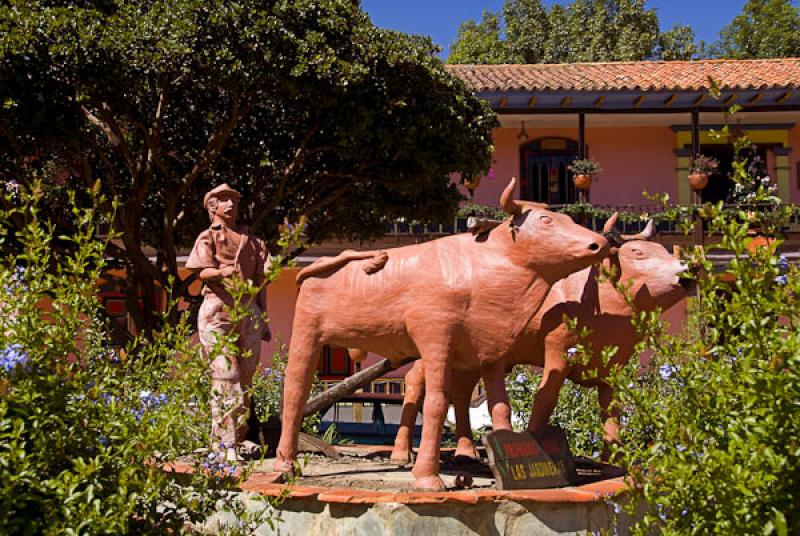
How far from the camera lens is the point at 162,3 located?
857 centimetres

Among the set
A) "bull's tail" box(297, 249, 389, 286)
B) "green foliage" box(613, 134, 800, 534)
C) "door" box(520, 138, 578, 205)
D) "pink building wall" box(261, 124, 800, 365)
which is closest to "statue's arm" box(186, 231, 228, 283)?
"bull's tail" box(297, 249, 389, 286)

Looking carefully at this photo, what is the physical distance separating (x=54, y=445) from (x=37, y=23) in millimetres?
6683

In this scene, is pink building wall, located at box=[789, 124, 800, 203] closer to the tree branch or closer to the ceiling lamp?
the ceiling lamp

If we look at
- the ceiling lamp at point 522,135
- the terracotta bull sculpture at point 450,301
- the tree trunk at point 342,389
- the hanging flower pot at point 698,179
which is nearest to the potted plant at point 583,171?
the hanging flower pot at point 698,179

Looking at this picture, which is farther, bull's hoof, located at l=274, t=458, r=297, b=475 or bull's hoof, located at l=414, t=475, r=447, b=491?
bull's hoof, located at l=274, t=458, r=297, b=475

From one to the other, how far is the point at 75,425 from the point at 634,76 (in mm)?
17424

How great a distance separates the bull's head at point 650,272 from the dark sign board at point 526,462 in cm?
131

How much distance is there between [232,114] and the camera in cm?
895

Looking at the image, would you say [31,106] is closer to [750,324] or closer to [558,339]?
[558,339]

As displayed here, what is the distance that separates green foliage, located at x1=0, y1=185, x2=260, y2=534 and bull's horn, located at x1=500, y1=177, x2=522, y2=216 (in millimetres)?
2359

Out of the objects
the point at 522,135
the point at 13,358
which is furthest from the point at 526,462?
the point at 522,135

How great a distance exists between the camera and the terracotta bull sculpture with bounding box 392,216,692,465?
552 centimetres

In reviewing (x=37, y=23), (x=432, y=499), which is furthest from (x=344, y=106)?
(x=432, y=499)

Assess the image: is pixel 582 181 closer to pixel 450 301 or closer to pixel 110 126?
pixel 110 126
